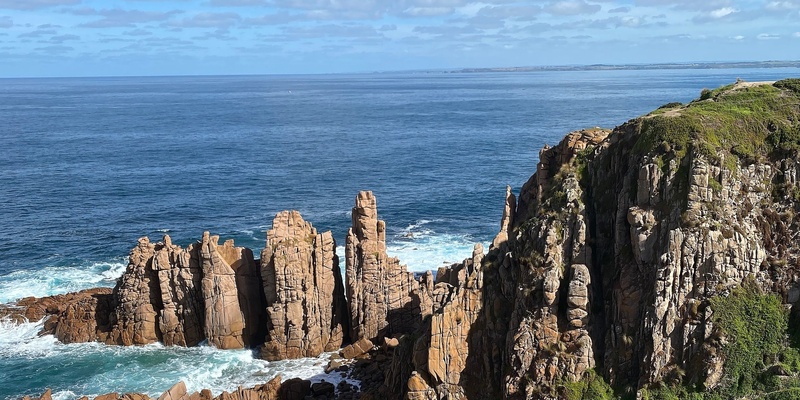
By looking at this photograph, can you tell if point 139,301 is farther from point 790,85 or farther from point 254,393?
point 790,85

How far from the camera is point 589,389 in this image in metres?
35.6

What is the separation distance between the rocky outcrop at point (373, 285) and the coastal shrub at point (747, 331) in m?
23.9

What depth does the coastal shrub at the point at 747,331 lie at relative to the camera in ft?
110

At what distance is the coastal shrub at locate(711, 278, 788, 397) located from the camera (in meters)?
33.5

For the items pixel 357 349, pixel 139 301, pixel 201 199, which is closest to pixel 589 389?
pixel 357 349

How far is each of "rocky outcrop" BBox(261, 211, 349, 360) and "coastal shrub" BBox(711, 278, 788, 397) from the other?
95.0ft

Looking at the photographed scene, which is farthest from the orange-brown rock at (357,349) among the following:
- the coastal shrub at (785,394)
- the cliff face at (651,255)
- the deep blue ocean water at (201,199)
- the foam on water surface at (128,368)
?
the coastal shrub at (785,394)

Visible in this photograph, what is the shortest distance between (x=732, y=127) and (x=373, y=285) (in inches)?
1090

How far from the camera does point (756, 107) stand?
4203 centimetres

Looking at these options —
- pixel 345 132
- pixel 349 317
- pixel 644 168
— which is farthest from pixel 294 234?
pixel 345 132

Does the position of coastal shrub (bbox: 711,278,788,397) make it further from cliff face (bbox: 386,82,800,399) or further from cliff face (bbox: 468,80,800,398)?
cliff face (bbox: 468,80,800,398)

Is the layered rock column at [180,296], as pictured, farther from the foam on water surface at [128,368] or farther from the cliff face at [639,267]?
the cliff face at [639,267]

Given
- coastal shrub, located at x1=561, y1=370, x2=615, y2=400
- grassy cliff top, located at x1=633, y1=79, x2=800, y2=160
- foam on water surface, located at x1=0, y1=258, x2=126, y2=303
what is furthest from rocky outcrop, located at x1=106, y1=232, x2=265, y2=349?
grassy cliff top, located at x1=633, y1=79, x2=800, y2=160

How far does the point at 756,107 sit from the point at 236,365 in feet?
130
